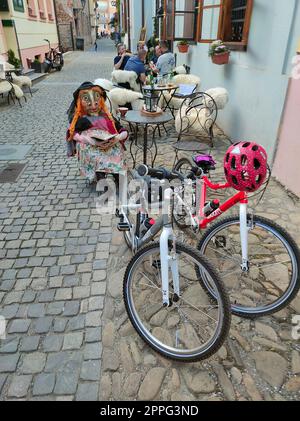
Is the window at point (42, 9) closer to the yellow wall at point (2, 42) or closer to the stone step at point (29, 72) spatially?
the stone step at point (29, 72)

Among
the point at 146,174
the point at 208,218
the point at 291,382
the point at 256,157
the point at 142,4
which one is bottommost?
the point at 291,382

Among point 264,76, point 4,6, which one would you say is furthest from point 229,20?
point 4,6

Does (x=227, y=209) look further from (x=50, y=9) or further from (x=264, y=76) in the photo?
(x=50, y=9)

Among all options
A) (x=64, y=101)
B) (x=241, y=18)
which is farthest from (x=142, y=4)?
Answer: (x=241, y=18)

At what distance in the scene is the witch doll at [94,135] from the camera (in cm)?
420

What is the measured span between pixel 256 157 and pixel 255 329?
4.40ft

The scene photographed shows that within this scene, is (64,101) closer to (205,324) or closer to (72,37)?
(205,324)

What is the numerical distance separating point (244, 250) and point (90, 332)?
1.36 metres

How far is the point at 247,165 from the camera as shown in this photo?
2016 mm

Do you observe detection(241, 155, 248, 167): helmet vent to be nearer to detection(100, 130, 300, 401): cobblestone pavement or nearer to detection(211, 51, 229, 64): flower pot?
detection(100, 130, 300, 401): cobblestone pavement

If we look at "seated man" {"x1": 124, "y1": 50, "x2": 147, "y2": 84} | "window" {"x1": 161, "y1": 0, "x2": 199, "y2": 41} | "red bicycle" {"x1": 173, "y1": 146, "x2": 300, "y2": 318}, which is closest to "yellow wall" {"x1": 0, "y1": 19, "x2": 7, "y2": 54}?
"window" {"x1": 161, "y1": 0, "x2": 199, "y2": 41}

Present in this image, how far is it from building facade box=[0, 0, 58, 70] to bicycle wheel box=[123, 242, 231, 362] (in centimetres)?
1268

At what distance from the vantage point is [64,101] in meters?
10.2
